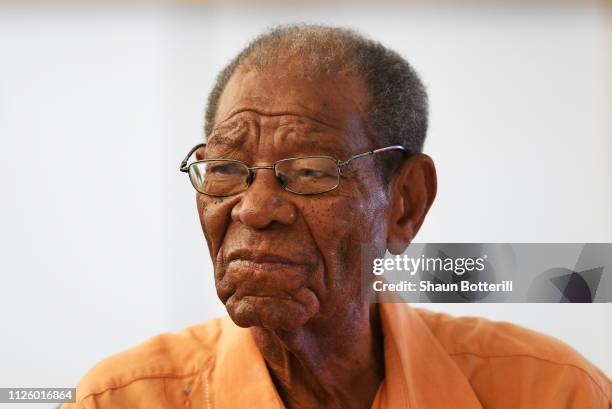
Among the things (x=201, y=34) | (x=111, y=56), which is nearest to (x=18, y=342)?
(x=111, y=56)

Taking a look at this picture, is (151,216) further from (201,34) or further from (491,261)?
(491,261)

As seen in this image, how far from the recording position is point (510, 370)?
75.8 inches

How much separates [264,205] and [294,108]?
0.22 m

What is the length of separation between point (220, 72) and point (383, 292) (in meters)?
0.65

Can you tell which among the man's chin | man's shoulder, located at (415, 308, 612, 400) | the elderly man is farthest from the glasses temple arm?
man's shoulder, located at (415, 308, 612, 400)

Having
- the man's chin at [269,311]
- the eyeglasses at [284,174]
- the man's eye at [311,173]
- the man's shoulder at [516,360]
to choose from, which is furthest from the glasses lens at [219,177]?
the man's shoulder at [516,360]

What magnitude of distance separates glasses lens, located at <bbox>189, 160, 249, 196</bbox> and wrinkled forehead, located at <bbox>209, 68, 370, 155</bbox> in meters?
0.06

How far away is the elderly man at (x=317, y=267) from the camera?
5.32 ft

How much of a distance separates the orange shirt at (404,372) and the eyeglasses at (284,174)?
0.37m

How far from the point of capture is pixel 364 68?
179 centimetres

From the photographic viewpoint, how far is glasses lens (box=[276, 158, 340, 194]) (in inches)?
63.9

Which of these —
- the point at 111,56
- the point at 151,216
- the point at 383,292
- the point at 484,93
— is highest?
the point at 111,56

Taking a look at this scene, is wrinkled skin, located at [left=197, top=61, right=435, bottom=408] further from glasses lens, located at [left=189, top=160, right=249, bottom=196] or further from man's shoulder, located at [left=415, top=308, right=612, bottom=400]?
→ man's shoulder, located at [left=415, top=308, right=612, bottom=400]

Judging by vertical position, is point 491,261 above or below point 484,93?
below
